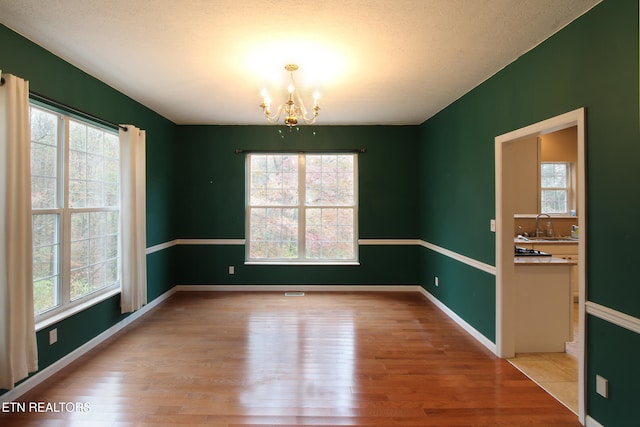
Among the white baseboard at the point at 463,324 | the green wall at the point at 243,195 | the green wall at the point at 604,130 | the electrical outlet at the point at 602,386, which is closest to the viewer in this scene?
the green wall at the point at 604,130

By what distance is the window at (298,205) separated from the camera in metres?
5.21

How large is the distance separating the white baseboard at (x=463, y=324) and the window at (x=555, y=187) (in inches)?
91.0

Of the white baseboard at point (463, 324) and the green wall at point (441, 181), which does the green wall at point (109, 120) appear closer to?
the green wall at point (441, 181)

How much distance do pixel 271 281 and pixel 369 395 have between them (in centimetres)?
305

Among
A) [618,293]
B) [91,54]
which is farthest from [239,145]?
[618,293]

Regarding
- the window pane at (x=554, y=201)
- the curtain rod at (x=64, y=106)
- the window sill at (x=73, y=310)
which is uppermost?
the curtain rod at (x=64, y=106)

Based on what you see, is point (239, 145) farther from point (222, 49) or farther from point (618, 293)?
point (618, 293)

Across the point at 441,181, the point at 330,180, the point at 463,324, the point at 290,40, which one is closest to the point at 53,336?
the point at 290,40

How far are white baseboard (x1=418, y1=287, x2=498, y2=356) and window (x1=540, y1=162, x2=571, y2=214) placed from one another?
231cm

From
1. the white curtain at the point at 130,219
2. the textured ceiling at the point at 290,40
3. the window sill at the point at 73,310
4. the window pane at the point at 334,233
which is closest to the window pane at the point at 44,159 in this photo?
the textured ceiling at the point at 290,40

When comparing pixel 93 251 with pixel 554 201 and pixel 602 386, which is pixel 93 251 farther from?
pixel 554 201

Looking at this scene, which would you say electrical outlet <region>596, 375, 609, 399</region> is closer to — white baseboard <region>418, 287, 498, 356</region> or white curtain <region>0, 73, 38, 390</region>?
white baseboard <region>418, 287, 498, 356</region>

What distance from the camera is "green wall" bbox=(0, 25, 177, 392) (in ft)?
7.91

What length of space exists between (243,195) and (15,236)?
312 cm
